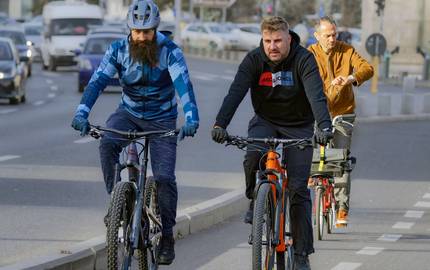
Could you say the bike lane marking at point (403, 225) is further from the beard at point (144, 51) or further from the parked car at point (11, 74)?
the parked car at point (11, 74)

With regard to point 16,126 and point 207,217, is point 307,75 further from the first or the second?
point 16,126

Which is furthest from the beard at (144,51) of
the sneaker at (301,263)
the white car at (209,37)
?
the white car at (209,37)

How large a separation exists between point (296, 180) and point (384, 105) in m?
20.8

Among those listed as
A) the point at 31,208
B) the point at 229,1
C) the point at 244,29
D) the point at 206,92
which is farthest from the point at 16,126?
the point at 229,1

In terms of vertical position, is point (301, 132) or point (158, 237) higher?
point (301, 132)

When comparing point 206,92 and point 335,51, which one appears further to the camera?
point 206,92

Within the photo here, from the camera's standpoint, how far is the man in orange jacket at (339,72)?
37.1ft

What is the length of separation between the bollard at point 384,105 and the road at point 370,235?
9.82m

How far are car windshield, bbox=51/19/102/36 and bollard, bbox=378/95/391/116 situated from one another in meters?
25.0

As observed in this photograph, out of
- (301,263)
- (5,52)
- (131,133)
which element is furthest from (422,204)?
(5,52)

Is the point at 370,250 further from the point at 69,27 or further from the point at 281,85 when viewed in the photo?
the point at 69,27

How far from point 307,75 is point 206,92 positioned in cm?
3140

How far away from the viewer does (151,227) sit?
329 inches

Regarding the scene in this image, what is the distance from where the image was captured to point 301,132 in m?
8.40
